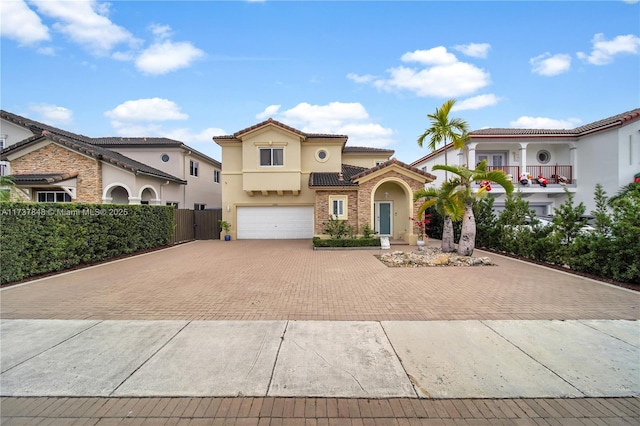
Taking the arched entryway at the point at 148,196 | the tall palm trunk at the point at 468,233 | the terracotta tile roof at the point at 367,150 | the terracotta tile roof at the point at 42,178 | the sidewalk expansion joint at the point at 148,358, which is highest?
the terracotta tile roof at the point at 367,150

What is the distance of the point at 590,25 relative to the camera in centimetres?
1015

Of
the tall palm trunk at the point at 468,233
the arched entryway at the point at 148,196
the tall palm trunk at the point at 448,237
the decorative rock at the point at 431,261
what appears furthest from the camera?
the arched entryway at the point at 148,196

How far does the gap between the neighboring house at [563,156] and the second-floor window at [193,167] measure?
17.9 meters

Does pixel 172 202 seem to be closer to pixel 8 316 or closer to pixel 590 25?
pixel 8 316

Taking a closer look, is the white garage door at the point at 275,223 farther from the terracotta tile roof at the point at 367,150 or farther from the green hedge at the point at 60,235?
the terracotta tile roof at the point at 367,150

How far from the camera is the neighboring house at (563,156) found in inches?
655

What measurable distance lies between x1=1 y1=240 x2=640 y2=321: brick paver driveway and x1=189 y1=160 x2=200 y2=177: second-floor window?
44.9ft

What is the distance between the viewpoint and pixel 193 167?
2275 cm

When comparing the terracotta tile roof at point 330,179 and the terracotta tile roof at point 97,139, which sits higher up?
the terracotta tile roof at point 97,139

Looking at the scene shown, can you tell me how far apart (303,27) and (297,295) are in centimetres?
1116

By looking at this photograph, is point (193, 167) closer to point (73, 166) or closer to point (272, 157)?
point (73, 166)

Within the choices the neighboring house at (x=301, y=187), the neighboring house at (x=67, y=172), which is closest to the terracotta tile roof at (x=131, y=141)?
the neighboring house at (x=67, y=172)

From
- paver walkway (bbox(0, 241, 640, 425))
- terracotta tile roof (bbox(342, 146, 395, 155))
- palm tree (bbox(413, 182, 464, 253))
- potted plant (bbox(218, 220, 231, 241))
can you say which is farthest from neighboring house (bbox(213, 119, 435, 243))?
paver walkway (bbox(0, 241, 640, 425))

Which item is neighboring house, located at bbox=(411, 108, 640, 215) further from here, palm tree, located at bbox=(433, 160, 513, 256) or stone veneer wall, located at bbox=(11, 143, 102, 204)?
stone veneer wall, located at bbox=(11, 143, 102, 204)
